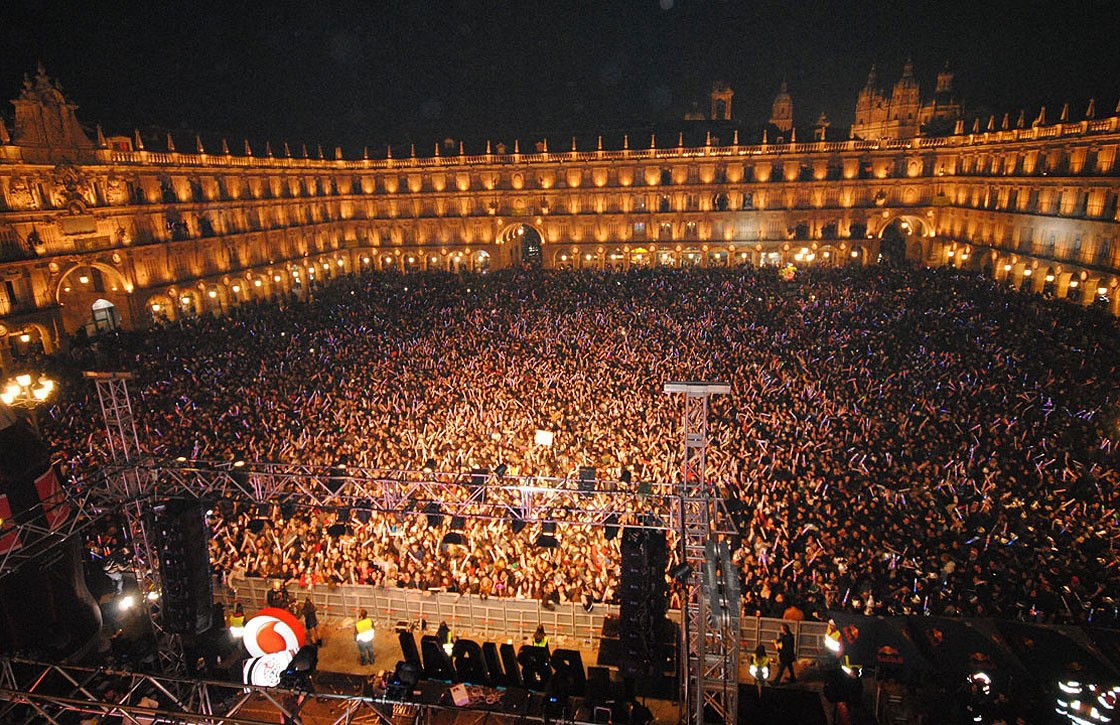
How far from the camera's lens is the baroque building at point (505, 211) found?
106 ft

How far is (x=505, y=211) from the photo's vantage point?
55656 millimetres

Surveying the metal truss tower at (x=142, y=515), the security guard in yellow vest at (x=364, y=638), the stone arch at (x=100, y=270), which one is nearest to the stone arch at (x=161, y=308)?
the stone arch at (x=100, y=270)

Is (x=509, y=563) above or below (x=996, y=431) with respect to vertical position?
below

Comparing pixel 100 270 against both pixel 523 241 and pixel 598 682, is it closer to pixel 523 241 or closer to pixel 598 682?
pixel 523 241

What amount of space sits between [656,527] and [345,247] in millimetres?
52813

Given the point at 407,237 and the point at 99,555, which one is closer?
the point at 99,555

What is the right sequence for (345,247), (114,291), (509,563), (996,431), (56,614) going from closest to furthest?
(56,614) < (509,563) < (996,431) < (114,291) < (345,247)

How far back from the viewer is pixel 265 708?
10.4 m

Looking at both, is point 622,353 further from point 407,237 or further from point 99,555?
point 407,237

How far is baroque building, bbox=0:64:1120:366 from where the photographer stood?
3241 centimetres

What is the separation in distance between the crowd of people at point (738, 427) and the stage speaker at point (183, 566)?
69.9 inches

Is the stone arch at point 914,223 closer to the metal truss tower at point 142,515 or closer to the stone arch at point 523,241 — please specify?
the stone arch at point 523,241

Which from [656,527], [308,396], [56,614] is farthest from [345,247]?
[656,527]

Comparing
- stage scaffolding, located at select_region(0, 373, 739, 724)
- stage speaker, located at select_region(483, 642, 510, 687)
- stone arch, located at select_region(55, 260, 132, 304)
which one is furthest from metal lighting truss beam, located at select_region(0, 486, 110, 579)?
stone arch, located at select_region(55, 260, 132, 304)
